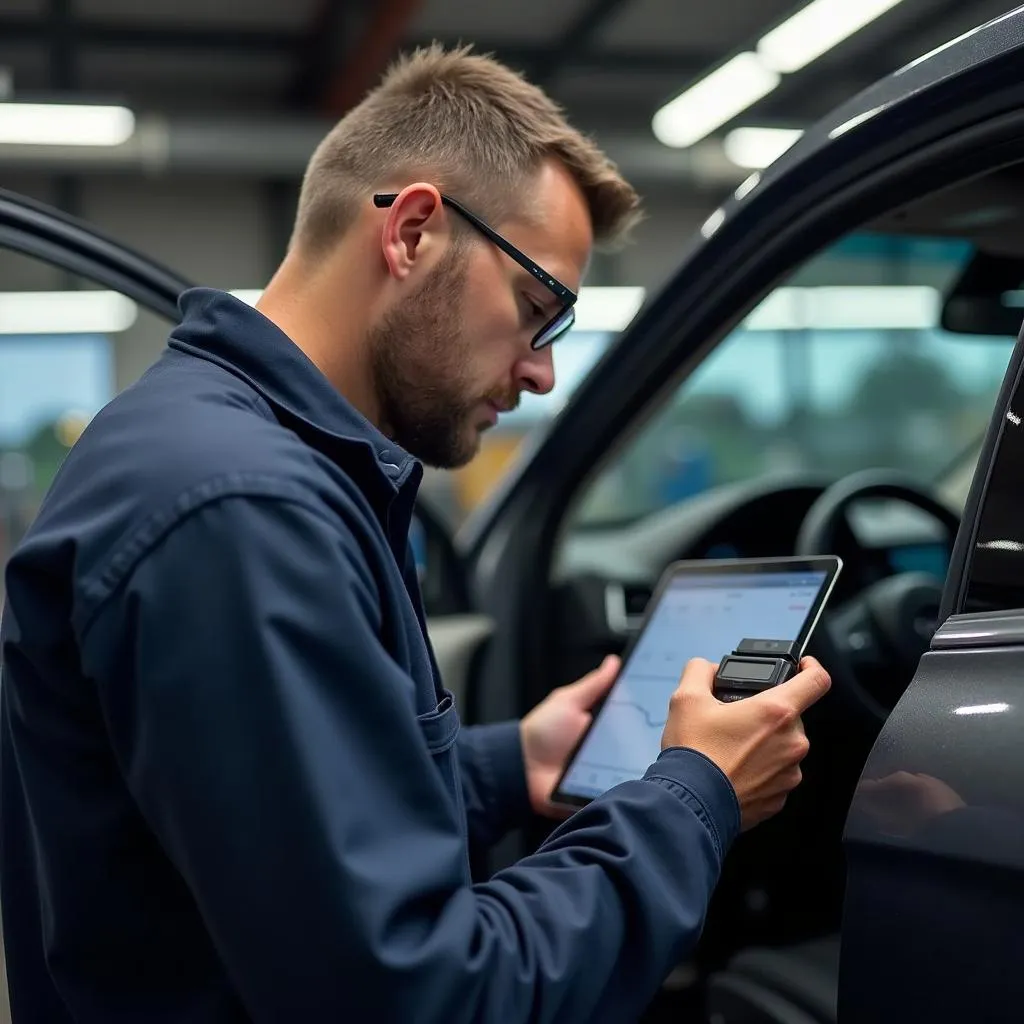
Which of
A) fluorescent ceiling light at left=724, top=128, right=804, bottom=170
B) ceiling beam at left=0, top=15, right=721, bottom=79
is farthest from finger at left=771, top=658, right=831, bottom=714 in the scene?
fluorescent ceiling light at left=724, top=128, right=804, bottom=170

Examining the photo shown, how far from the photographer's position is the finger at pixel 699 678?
1.19 metres

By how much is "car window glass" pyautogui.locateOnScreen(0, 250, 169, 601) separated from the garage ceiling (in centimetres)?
203

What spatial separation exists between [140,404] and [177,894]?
42 centimetres

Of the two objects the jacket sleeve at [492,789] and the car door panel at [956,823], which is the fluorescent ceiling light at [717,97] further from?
the car door panel at [956,823]

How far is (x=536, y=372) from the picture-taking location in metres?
1.46

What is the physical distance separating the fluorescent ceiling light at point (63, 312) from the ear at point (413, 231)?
998cm

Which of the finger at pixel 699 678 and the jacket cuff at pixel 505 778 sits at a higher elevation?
the finger at pixel 699 678

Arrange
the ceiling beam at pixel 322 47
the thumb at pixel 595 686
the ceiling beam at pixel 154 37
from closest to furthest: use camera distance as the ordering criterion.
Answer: the thumb at pixel 595 686, the ceiling beam at pixel 154 37, the ceiling beam at pixel 322 47

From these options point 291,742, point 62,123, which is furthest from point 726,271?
point 62,123

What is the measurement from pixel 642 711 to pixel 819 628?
51 cm

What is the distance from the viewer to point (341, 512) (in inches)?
39.0

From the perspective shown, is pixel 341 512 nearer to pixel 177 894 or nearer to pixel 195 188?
pixel 177 894

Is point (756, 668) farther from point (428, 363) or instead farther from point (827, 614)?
point (827, 614)

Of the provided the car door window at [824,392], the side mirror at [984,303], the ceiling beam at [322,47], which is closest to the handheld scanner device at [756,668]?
the side mirror at [984,303]
